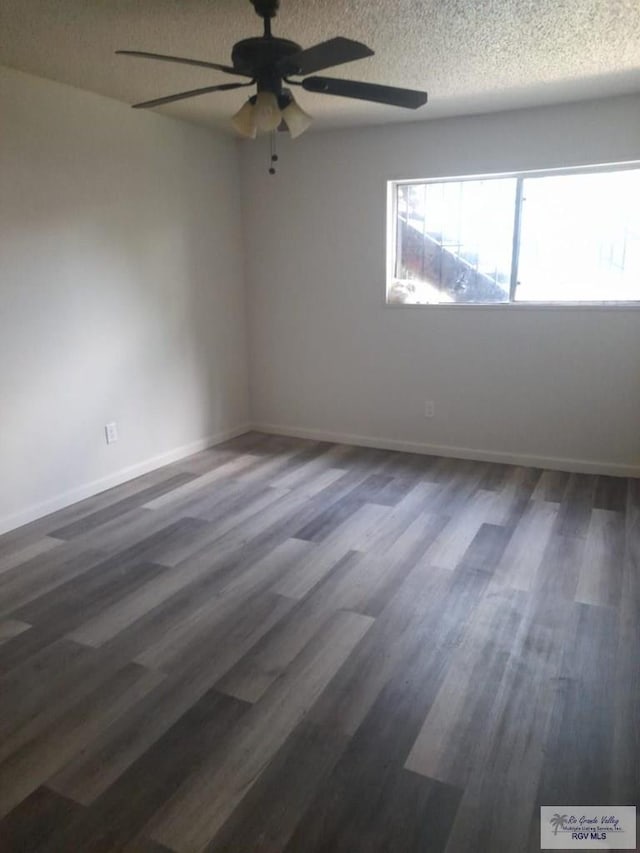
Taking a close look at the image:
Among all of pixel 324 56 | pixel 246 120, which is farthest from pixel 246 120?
pixel 324 56

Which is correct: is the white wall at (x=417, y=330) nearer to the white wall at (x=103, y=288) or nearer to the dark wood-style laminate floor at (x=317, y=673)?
the white wall at (x=103, y=288)

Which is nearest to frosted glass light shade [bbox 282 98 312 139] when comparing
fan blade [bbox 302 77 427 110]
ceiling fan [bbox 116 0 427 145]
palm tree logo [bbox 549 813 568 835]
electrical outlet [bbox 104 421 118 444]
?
ceiling fan [bbox 116 0 427 145]

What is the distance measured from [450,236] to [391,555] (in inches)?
98.2

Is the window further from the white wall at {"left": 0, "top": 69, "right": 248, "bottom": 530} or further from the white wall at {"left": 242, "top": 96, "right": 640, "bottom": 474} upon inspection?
the white wall at {"left": 0, "top": 69, "right": 248, "bottom": 530}

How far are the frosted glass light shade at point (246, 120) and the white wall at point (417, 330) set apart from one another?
2156 mm

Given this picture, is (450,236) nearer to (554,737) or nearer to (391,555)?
(391,555)

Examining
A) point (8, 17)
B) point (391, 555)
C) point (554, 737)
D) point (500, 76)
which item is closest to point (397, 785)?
point (554, 737)

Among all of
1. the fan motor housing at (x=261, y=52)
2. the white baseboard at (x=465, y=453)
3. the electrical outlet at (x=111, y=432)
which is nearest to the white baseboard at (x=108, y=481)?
the electrical outlet at (x=111, y=432)

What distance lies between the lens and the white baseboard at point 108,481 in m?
3.36

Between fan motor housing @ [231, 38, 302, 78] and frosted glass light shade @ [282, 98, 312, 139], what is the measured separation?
0.18 metres

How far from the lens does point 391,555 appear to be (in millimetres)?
2947

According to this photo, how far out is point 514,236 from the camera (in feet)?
13.3

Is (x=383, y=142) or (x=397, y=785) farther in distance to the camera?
(x=383, y=142)

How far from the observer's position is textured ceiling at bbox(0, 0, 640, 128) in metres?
2.32
